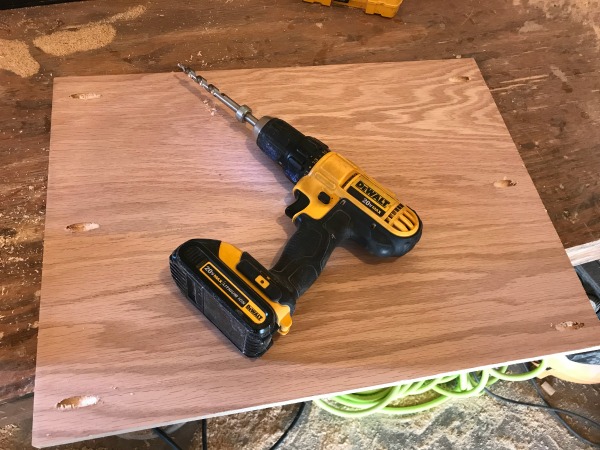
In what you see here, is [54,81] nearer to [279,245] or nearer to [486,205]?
[279,245]

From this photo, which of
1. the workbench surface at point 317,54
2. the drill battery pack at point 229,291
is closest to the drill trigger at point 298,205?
the drill battery pack at point 229,291

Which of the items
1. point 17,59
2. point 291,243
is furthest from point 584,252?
point 17,59

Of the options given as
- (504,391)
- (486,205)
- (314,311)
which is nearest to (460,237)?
(486,205)

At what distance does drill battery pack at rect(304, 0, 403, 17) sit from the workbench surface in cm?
1

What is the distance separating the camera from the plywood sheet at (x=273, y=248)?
2.22 feet

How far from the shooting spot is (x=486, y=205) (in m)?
0.87

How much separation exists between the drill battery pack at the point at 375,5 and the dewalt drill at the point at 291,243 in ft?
1.30

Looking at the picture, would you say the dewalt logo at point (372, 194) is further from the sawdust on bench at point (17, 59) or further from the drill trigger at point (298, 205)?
the sawdust on bench at point (17, 59)

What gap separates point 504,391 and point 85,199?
3.41 feet

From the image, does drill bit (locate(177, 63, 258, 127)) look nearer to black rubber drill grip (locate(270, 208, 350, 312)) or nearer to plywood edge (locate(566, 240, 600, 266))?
black rubber drill grip (locate(270, 208, 350, 312))

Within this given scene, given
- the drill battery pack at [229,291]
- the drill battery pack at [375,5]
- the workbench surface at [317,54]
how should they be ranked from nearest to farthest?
the drill battery pack at [229,291]
the workbench surface at [317,54]
the drill battery pack at [375,5]

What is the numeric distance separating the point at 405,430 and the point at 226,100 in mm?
835

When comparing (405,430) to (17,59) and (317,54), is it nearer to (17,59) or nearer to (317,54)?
(317,54)

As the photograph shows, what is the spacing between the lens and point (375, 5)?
110cm
